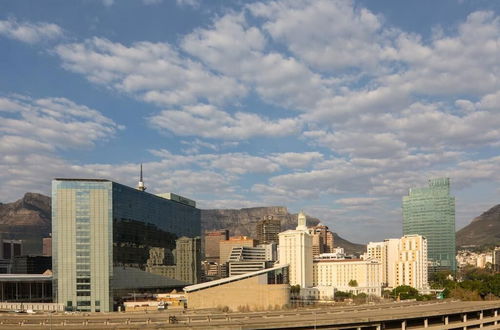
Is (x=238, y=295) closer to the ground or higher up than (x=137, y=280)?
higher up

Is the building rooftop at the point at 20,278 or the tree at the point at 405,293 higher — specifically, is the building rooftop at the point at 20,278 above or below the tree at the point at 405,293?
above

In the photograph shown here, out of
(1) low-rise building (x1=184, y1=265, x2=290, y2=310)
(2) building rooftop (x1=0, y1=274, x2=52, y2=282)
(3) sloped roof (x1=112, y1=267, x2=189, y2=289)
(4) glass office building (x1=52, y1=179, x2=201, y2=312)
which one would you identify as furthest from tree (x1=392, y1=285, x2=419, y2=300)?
(2) building rooftop (x1=0, y1=274, x2=52, y2=282)

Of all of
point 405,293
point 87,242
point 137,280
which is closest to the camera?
point 87,242

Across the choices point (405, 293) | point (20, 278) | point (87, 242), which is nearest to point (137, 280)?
point (87, 242)

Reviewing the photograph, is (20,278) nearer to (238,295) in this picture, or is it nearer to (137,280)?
(137,280)

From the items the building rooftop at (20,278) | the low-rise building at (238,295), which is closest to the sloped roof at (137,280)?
the building rooftop at (20,278)

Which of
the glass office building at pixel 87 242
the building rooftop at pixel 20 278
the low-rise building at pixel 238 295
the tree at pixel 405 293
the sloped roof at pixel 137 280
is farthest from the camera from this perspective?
the tree at pixel 405 293

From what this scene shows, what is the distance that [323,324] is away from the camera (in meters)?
60.3

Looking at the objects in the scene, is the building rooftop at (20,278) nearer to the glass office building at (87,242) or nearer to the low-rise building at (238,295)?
the glass office building at (87,242)

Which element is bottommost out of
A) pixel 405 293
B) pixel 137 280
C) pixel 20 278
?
pixel 405 293

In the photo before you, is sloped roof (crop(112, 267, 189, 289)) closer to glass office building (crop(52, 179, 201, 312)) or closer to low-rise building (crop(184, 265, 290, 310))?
glass office building (crop(52, 179, 201, 312))

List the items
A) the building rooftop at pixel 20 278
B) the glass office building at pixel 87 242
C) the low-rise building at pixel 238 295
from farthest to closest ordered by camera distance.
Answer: the building rooftop at pixel 20 278
the glass office building at pixel 87 242
the low-rise building at pixel 238 295

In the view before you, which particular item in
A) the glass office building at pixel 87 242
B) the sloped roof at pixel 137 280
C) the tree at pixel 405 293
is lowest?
the tree at pixel 405 293

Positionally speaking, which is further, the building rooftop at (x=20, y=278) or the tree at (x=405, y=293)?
the tree at (x=405, y=293)
